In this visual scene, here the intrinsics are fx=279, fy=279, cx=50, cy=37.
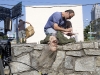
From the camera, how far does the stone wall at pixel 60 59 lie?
21.3 ft

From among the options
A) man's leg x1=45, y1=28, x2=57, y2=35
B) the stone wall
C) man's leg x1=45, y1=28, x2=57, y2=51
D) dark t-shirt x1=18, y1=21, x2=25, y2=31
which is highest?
dark t-shirt x1=18, y1=21, x2=25, y2=31

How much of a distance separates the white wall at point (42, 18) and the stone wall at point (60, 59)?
1.20 metres

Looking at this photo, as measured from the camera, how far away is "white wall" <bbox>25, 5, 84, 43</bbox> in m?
7.91

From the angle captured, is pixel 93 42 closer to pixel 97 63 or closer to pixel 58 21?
pixel 97 63

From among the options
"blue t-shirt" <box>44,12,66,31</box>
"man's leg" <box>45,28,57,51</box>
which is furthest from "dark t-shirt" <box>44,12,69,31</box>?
"man's leg" <box>45,28,57,51</box>

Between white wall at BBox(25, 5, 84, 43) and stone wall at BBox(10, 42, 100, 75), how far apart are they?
120 cm

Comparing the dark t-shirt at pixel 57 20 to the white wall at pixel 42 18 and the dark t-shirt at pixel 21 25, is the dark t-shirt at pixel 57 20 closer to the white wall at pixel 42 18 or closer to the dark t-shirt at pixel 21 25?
the white wall at pixel 42 18

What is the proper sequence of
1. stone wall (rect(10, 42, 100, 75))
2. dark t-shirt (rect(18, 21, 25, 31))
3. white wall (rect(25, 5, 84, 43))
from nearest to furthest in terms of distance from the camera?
stone wall (rect(10, 42, 100, 75)) → dark t-shirt (rect(18, 21, 25, 31)) → white wall (rect(25, 5, 84, 43))

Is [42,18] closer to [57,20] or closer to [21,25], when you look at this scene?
[21,25]

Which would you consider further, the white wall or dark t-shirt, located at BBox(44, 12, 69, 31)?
the white wall

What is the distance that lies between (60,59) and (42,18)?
2.03m

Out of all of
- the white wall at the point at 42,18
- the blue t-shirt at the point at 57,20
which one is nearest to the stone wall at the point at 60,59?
the blue t-shirt at the point at 57,20

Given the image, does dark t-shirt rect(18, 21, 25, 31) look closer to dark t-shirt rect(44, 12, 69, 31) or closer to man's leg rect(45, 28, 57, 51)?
dark t-shirt rect(44, 12, 69, 31)

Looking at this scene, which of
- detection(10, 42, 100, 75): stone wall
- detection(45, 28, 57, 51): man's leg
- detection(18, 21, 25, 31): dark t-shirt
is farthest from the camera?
detection(18, 21, 25, 31): dark t-shirt
